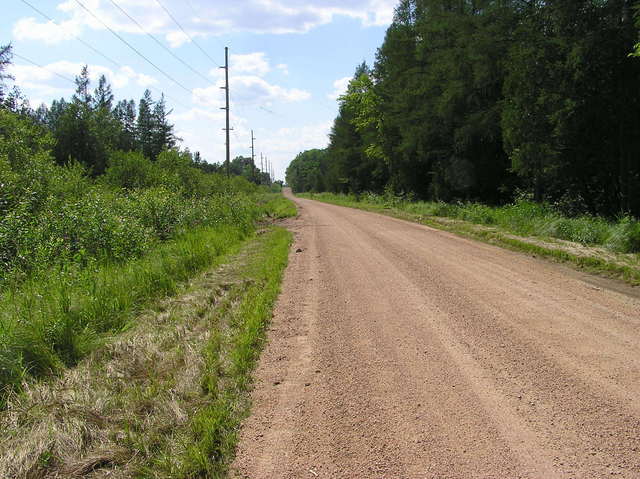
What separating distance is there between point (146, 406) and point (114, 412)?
254 mm

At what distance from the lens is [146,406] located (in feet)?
12.9

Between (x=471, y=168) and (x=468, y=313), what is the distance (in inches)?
923

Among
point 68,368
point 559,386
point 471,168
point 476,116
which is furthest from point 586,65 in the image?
point 68,368

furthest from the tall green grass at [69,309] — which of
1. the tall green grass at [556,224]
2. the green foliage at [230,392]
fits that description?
the tall green grass at [556,224]

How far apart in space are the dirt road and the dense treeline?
1110cm

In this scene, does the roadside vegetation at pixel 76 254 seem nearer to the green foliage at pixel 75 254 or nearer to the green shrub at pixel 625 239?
the green foliage at pixel 75 254

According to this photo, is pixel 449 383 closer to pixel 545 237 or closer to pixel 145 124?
pixel 545 237

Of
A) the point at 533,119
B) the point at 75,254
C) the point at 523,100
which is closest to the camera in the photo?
the point at 75,254

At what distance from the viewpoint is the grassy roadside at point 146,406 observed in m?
3.17

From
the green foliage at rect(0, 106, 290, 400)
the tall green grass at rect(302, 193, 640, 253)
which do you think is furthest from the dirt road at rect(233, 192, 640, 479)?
the tall green grass at rect(302, 193, 640, 253)

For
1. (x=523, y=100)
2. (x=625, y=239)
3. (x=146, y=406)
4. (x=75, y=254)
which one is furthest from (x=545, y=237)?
(x=146, y=406)

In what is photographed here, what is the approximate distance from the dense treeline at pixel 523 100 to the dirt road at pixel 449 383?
11.1 metres

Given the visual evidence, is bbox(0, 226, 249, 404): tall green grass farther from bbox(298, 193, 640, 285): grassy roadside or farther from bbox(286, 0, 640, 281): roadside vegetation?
bbox(286, 0, 640, 281): roadside vegetation

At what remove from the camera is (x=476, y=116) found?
23969 millimetres
